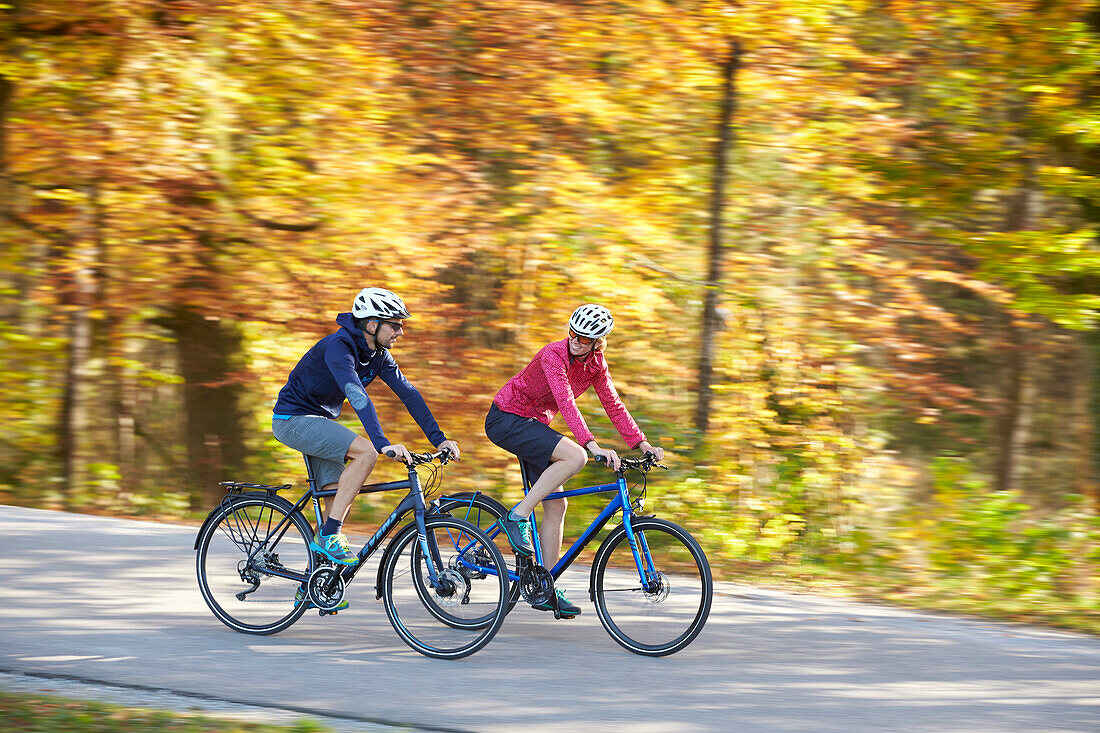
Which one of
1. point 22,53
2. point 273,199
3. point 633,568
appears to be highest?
point 22,53

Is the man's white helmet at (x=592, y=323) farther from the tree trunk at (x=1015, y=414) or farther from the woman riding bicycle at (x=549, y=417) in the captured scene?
the tree trunk at (x=1015, y=414)

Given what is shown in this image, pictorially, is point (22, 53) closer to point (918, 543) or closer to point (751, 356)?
point (751, 356)

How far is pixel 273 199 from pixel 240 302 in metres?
1.10

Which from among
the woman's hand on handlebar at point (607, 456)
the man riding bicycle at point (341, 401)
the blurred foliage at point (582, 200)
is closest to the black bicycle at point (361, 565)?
the man riding bicycle at point (341, 401)

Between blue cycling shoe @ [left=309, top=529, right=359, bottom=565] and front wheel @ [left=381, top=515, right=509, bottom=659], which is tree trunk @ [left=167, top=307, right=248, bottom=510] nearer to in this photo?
blue cycling shoe @ [left=309, top=529, right=359, bottom=565]

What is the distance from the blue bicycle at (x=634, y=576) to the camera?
5.83 m

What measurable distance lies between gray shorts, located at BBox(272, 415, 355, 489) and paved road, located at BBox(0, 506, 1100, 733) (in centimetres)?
92

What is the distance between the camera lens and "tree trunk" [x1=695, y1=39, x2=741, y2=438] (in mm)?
10531

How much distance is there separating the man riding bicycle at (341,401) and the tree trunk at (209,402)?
19.3 ft

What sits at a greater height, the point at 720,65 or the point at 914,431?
the point at 720,65

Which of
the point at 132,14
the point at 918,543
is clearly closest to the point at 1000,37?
the point at 918,543

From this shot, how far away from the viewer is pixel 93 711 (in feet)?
15.5

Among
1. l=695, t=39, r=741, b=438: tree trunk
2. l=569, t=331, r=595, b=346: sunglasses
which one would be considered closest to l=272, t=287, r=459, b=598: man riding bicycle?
l=569, t=331, r=595, b=346: sunglasses

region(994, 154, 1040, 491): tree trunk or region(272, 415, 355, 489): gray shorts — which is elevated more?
region(272, 415, 355, 489): gray shorts
